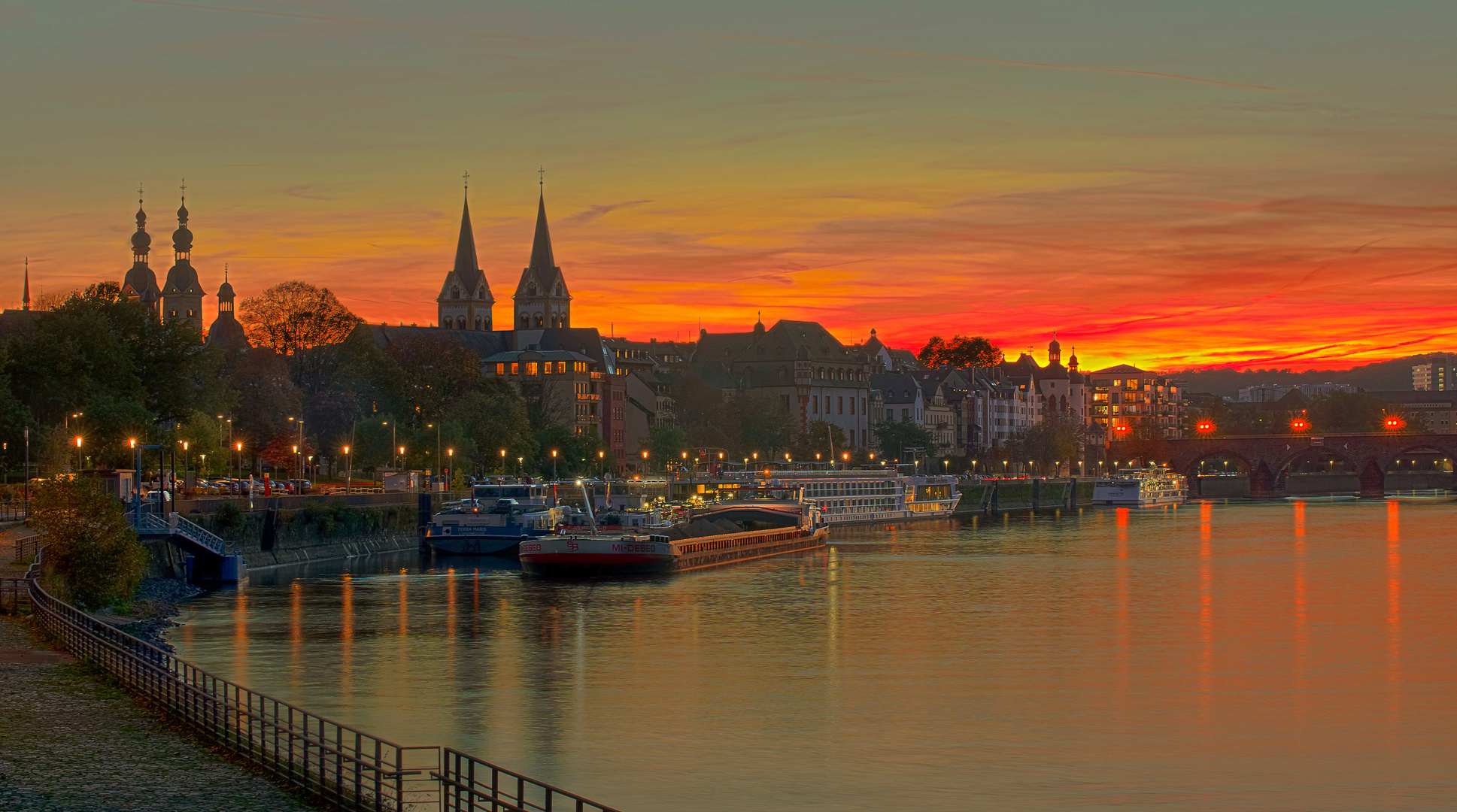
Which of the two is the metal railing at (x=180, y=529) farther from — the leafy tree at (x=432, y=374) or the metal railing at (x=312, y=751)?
the leafy tree at (x=432, y=374)

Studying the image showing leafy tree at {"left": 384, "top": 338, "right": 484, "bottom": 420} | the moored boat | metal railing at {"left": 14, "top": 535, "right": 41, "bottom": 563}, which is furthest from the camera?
leafy tree at {"left": 384, "top": 338, "right": 484, "bottom": 420}

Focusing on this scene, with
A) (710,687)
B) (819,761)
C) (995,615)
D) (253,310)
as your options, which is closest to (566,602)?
(995,615)

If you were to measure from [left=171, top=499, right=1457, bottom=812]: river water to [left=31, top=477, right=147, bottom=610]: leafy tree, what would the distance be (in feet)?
10.5

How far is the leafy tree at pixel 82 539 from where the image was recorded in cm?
4909

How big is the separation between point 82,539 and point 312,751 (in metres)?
22.2

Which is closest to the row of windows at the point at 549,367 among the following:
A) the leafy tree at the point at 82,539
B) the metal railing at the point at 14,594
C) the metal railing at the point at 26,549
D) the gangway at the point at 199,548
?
the gangway at the point at 199,548

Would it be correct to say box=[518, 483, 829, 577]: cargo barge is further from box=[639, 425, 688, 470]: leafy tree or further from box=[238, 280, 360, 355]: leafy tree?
box=[639, 425, 688, 470]: leafy tree

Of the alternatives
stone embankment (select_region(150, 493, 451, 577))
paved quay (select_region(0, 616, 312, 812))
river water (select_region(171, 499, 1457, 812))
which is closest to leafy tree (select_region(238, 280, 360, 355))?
stone embankment (select_region(150, 493, 451, 577))

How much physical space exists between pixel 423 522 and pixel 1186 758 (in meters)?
72.0

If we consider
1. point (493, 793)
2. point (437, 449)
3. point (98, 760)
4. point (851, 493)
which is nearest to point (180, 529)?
point (98, 760)

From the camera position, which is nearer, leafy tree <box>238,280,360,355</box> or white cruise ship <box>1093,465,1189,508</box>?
leafy tree <box>238,280,360,355</box>

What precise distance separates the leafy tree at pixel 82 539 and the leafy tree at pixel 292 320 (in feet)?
242

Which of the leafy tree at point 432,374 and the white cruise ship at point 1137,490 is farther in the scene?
the white cruise ship at point 1137,490

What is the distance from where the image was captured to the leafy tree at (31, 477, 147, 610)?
4909cm
